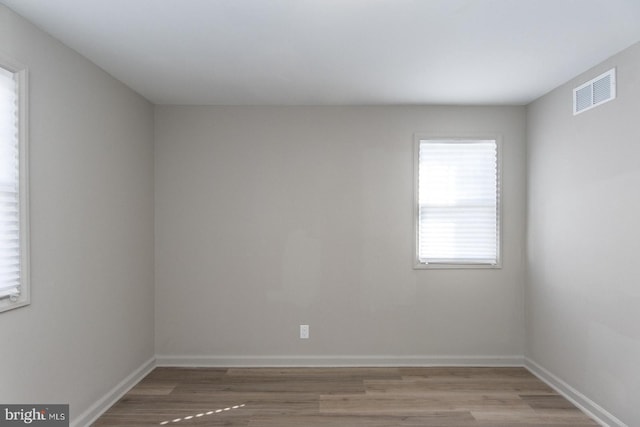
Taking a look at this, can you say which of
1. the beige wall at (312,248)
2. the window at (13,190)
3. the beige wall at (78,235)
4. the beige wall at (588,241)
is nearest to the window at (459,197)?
the beige wall at (312,248)

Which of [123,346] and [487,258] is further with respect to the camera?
[487,258]

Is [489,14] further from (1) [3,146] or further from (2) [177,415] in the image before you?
(2) [177,415]

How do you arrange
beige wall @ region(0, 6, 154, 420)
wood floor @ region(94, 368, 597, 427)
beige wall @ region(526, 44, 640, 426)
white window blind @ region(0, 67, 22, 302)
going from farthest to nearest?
wood floor @ region(94, 368, 597, 427)
beige wall @ region(526, 44, 640, 426)
beige wall @ region(0, 6, 154, 420)
white window blind @ region(0, 67, 22, 302)

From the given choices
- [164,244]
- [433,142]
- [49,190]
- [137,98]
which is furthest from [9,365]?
[433,142]

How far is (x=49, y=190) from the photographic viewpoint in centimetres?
276

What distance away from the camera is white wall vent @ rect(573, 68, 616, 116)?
10.3ft

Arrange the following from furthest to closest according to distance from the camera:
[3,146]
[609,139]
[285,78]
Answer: [285,78] < [609,139] < [3,146]

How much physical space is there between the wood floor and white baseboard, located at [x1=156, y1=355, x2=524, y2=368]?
3.5 inches

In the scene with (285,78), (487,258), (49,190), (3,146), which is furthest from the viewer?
(487,258)

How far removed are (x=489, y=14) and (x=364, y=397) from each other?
2.94 metres

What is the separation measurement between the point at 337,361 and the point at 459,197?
6.64 feet

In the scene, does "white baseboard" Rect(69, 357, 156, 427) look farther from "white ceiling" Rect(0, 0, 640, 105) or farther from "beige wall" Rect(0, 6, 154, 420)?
"white ceiling" Rect(0, 0, 640, 105)

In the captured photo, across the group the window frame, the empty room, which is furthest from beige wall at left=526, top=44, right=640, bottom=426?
the window frame

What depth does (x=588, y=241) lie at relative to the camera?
134 inches
